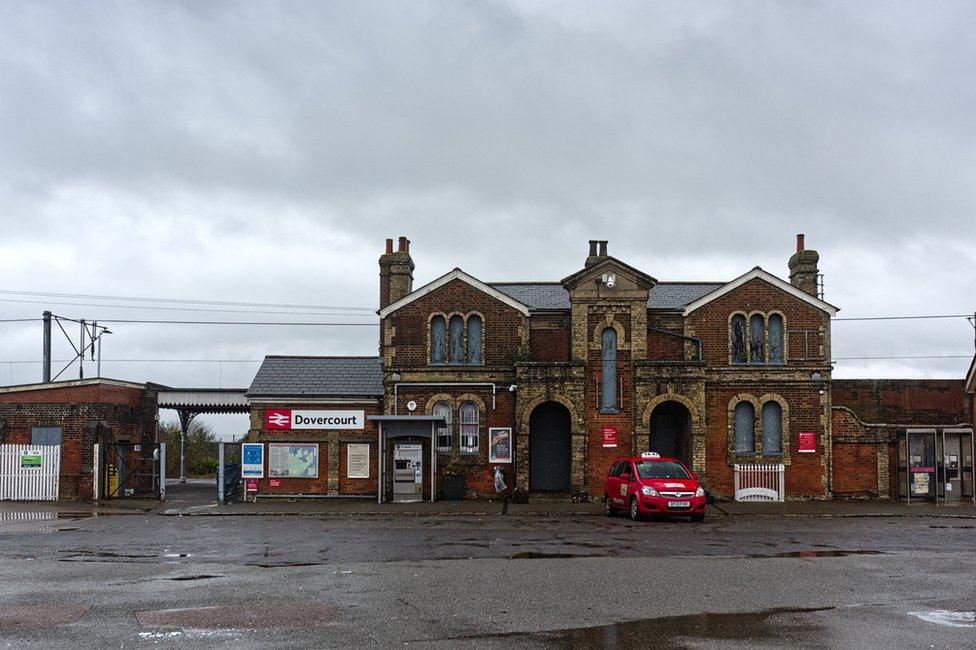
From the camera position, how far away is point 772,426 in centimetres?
2969

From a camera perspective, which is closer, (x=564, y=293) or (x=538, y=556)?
(x=538, y=556)

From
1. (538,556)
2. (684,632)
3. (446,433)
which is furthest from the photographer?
(446,433)

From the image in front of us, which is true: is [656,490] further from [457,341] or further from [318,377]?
[318,377]

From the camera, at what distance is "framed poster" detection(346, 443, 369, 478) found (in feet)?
97.1

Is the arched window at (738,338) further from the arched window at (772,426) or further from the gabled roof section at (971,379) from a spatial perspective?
the gabled roof section at (971,379)

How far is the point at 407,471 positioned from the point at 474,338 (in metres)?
4.82

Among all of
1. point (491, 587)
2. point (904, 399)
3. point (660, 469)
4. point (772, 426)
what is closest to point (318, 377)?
point (660, 469)

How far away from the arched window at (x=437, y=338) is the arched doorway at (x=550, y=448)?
3.74m

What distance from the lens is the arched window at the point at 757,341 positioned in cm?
2989

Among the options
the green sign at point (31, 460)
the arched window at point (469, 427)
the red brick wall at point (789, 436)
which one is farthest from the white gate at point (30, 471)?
the red brick wall at point (789, 436)

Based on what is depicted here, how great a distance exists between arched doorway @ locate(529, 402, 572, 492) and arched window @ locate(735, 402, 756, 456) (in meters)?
5.49

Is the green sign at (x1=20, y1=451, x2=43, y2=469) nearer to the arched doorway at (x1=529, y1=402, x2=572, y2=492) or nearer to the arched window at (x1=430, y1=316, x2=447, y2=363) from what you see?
the arched window at (x1=430, y1=316, x2=447, y2=363)

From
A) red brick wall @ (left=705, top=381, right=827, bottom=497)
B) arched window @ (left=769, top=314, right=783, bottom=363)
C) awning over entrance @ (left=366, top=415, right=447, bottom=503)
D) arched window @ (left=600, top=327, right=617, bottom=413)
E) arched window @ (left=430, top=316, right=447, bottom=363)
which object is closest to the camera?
awning over entrance @ (left=366, top=415, right=447, bottom=503)

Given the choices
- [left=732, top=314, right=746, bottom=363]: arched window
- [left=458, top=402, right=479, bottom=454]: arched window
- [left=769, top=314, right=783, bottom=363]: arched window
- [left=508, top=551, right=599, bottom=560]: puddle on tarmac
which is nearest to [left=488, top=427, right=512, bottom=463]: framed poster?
[left=458, top=402, right=479, bottom=454]: arched window
